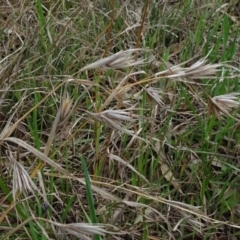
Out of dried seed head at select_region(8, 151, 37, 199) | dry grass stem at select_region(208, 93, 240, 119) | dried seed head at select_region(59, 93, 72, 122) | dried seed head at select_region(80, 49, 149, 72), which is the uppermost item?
dried seed head at select_region(80, 49, 149, 72)

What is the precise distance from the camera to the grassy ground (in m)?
0.99

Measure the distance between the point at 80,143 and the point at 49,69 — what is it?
0.87ft

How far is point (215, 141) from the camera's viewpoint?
1.37 metres

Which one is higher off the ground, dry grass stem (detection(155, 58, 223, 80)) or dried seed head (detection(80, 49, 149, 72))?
dried seed head (detection(80, 49, 149, 72))

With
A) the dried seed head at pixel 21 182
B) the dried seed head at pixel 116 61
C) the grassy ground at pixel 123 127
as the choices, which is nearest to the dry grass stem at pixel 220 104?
the grassy ground at pixel 123 127

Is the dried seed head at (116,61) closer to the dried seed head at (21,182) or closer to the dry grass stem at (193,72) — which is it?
the dry grass stem at (193,72)

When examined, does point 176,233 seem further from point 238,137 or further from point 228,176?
point 238,137

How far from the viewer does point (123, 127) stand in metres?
1.10

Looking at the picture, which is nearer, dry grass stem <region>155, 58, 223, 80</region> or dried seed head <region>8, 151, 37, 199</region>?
dried seed head <region>8, 151, 37, 199</region>

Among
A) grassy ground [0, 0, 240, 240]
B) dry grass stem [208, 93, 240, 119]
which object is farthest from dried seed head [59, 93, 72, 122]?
dry grass stem [208, 93, 240, 119]

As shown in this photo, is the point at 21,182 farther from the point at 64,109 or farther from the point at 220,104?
the point at 220,104

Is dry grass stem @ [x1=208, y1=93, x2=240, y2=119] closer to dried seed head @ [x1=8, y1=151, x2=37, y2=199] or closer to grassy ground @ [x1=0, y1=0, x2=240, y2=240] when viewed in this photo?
grassy ground @ [x1=0, y1=0, x2=240, y2=240]

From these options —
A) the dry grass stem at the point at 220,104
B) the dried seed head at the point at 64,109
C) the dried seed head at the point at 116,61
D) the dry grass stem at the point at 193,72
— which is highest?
the dried seed head at the point at 116,61

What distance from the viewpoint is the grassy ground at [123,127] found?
0.99 m
